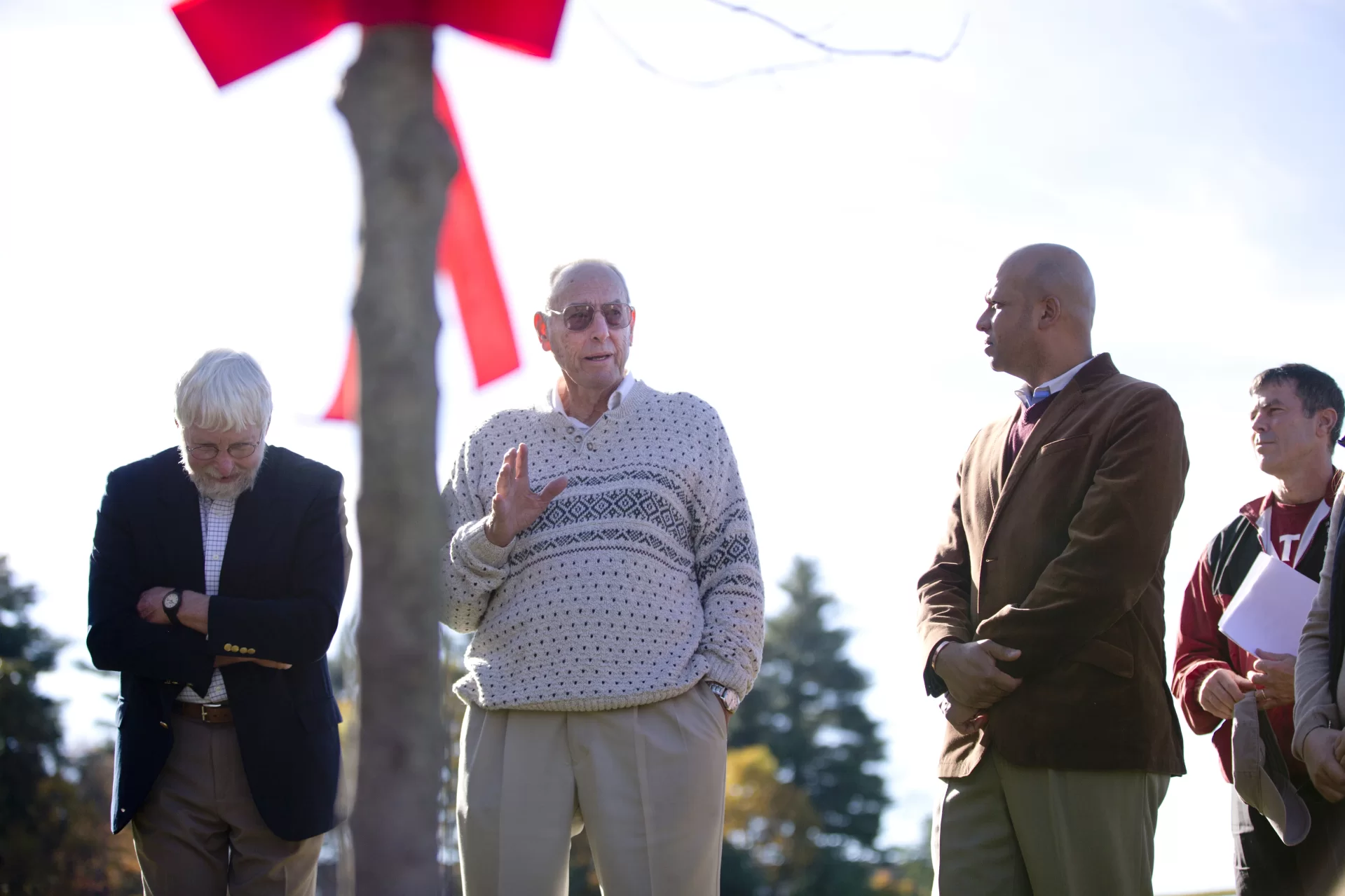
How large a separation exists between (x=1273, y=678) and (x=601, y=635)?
6.30 feet

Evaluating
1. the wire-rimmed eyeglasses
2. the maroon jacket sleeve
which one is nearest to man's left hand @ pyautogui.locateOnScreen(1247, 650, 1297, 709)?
the maroon jacket sleeve

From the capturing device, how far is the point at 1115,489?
3223mm

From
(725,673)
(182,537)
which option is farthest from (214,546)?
(725,673)

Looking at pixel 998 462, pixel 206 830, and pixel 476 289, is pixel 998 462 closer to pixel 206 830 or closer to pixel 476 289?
pixel 476 289

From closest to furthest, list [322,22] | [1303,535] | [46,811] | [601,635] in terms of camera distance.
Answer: [322,22]
[601,635]
[1303,535]
[46,811]

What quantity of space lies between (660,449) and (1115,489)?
3.84 feet

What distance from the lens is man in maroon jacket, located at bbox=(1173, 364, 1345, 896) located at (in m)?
3.68

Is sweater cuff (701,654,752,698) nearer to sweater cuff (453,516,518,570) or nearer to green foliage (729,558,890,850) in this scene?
sweater cuff (453,516,518,570)

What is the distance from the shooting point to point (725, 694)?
3.33m

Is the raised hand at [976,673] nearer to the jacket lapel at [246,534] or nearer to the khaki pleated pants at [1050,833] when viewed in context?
the khaki pleated pants at [1050,833]

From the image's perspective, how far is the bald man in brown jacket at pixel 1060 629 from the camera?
317 cm

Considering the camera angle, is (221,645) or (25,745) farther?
(25,745)

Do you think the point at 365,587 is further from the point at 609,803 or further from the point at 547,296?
the point at 547,296

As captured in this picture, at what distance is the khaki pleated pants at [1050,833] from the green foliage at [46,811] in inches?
746
